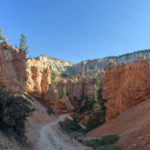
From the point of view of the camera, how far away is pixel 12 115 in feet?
22.4

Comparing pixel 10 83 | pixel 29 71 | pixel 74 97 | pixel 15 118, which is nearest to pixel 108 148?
pixel 15 118

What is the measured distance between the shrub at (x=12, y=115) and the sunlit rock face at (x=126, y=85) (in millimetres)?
15395

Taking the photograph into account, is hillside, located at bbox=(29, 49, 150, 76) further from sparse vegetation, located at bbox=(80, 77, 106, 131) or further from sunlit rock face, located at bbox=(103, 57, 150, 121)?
sunlit rock face, located at bbox=(103, 57, 150, 121)

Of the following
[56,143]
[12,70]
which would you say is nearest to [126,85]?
[56,143]

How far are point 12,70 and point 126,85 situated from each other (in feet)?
50.9

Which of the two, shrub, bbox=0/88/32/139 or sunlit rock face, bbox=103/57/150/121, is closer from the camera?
shrub, bbox=0/88/32/139

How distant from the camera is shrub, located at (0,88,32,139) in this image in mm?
6598

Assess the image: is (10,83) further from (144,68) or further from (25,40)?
(144,68)

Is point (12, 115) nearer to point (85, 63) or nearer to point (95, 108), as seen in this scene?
point (95, 108)

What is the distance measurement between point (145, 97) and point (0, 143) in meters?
17.6

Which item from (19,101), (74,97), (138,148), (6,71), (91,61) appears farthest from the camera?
(91,61)

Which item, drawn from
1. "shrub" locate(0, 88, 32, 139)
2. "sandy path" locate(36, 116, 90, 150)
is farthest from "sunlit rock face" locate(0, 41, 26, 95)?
"shrub" locate(0, 88, 32, 139)

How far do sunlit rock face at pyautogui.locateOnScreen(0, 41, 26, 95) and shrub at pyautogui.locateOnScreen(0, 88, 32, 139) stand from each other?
9.16 meters

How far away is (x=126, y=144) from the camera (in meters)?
7.69
